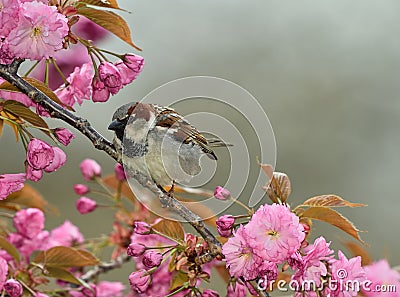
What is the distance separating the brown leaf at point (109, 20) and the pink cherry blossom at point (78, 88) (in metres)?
0.05

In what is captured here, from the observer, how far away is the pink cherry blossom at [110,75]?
0.69 metres

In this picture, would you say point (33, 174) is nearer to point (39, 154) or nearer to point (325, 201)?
point (39, 154)

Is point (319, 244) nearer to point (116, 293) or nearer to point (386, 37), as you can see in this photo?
point (116, 293)

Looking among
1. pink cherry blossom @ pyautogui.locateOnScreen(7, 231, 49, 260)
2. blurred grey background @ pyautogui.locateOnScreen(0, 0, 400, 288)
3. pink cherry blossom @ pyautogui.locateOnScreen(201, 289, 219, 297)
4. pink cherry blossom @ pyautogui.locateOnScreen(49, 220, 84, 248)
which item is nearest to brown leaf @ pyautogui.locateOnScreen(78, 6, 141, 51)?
pink cherry blossom @ pyautogui.locateOnScreen(201, 289, 219, 297)

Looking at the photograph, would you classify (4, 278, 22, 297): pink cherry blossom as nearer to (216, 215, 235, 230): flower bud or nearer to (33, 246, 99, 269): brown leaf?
(33, 246, 99, 269): brown leaf

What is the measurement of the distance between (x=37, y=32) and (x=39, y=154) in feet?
0.38

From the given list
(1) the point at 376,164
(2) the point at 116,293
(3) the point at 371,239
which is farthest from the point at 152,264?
(1) the point at 376,164

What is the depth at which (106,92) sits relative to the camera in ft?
2.31

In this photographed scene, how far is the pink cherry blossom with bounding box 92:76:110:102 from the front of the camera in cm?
70

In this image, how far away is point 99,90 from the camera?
70 centimetres

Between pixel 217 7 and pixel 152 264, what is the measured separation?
5452mm

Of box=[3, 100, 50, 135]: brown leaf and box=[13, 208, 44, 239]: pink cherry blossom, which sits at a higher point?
box=[3, 100, 50, 135]: brown leaf

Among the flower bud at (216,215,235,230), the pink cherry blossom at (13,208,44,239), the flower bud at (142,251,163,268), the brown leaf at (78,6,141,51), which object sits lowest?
the pink cherry blossom at (13,208,44,239)

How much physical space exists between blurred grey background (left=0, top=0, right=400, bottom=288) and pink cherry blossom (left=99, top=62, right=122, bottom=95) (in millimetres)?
3199
